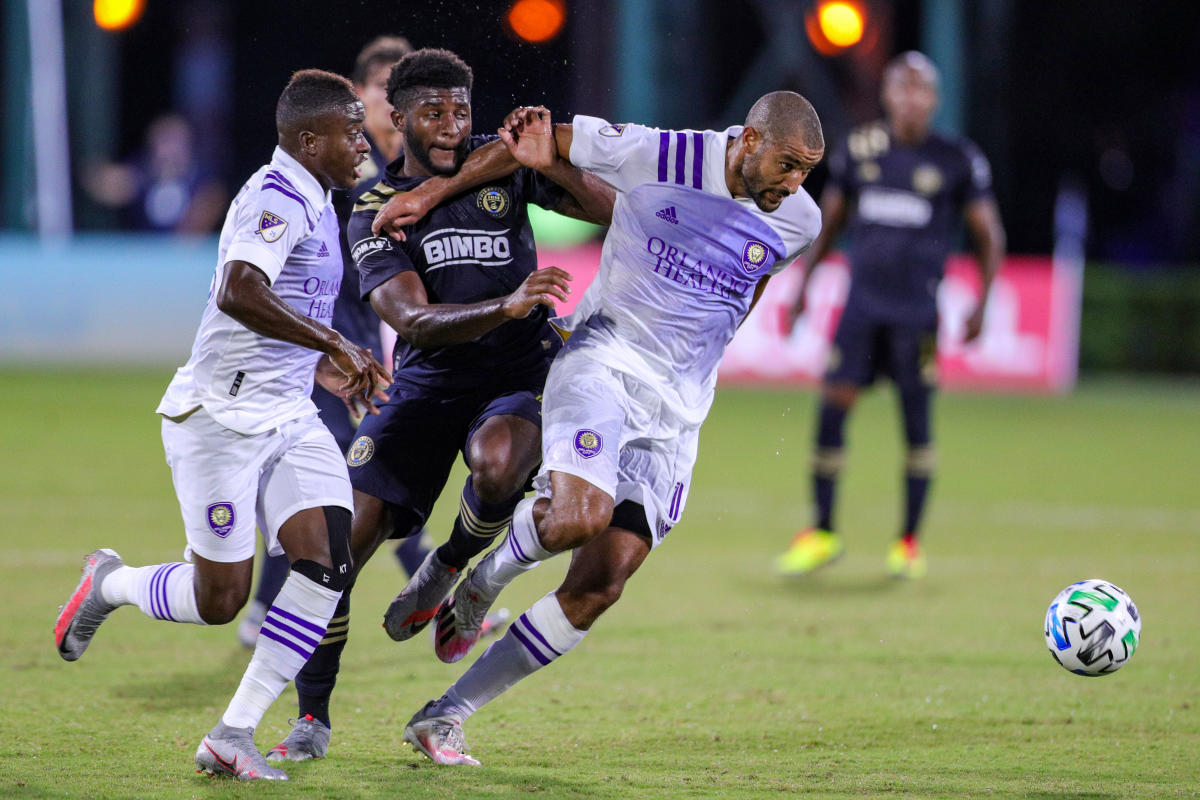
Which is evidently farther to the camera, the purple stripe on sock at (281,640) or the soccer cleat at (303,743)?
the soccer cleat at (303,743)

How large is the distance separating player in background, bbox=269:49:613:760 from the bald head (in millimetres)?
594

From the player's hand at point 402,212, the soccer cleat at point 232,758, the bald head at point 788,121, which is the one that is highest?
the bald head at point 788,121

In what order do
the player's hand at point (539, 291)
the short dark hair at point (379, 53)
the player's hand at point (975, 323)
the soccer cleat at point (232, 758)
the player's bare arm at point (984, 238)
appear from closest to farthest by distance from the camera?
the soccer cleat at point (232, 758)
the player's hand at point (539, 291)
the short dark hair at point (379, 53)
the player's bare arm at point (984, 238)
the player's hand at point (975, 323)

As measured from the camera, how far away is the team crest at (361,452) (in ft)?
17.5

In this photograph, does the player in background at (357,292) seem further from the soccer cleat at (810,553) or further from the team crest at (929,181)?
the team crest at (929,181)

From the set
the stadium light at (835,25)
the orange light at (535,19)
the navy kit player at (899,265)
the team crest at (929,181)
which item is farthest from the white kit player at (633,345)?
the stadium light at (835,25)

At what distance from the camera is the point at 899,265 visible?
8836mm

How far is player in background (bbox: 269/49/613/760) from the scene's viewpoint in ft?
17.0

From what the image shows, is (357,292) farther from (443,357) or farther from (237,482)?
(237,482)

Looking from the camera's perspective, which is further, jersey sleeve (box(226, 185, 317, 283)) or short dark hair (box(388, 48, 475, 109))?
short dark hair (box(388, 48, 475, 109))

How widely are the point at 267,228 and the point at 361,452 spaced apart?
987mm

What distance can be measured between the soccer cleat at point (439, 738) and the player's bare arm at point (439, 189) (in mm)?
1574

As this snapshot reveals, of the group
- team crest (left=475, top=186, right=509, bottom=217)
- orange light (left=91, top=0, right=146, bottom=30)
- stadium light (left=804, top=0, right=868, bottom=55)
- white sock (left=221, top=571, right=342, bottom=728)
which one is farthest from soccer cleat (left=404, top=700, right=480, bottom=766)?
orange light (left=91, top=0, right=146, bottom=30)

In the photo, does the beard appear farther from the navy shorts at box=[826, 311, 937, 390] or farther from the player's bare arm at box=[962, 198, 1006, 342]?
the player's bare arm at box=[962, 198, 1006, 342]
